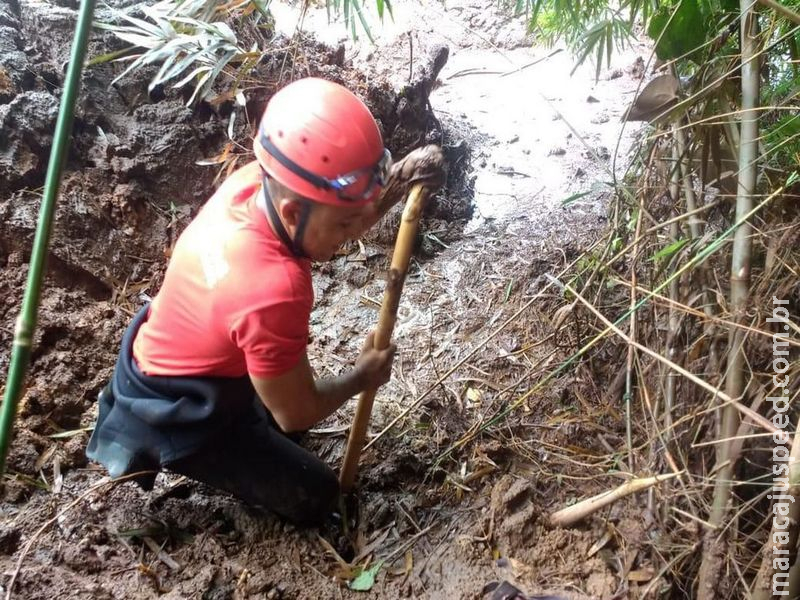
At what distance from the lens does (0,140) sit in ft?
8.16

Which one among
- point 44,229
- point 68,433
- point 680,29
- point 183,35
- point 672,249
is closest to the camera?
point 44,229

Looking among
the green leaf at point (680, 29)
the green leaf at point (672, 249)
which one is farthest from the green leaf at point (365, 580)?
the green leaf at point (680, 29)

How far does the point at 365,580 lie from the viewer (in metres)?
1.86

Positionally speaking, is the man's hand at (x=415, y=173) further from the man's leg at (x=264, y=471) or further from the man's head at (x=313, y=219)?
the man's leg at (x=264, y=471)

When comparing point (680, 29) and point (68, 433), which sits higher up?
point (680, 29)

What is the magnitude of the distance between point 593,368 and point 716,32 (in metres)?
1.20

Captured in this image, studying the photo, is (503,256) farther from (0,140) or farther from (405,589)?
(0,140)

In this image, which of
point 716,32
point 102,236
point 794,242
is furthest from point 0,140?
point 794,242

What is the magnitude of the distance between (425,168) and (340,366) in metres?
1.23

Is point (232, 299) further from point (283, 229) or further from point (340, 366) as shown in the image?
point (340, 366)

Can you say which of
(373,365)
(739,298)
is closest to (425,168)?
(373,365)

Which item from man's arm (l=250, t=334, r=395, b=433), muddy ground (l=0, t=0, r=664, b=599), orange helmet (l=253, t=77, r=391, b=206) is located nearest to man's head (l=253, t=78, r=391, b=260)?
orange helmet (l=253, t=77, r=391, b=206)

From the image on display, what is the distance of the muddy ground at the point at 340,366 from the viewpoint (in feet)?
5.92

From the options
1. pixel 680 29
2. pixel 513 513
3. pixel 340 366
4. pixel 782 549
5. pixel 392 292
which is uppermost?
pixel 680 29
